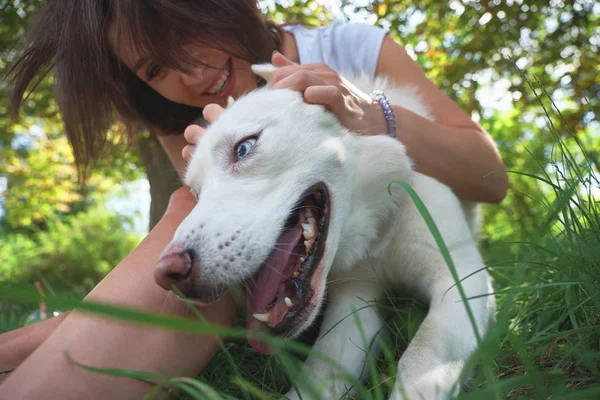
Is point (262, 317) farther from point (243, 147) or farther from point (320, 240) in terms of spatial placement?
point (243, 147)

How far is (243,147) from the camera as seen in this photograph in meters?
1.81

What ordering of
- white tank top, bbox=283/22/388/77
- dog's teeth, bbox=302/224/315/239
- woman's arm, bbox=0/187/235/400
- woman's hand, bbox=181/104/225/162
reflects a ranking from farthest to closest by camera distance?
white tank top, bbox=283/22/388/77 → woman's hand, bbox=181/104/225/162 → dog's teeth, bbox=302/224/315/239 → woman's arm, bbox=0/187/235/400

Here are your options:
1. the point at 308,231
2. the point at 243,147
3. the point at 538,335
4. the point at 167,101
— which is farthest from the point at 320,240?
the point at 167,101

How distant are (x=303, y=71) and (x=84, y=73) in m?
1.27

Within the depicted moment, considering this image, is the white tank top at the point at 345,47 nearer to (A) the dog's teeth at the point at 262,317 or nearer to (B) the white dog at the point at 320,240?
(B) the white dog at the point at 320,240

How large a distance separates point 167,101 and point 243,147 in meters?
1.42

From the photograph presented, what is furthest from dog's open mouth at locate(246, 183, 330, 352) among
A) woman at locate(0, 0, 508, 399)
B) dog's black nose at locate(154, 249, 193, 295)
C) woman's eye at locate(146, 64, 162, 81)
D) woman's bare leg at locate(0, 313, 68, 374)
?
woman's eye at locate(146, 64, 162, 81)

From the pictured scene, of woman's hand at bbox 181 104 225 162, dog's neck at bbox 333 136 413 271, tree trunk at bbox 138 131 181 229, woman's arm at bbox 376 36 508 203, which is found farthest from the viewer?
tree trunk at bbox 138 131 181 229

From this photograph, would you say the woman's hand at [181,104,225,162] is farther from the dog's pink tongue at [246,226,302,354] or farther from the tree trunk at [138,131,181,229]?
the tree trunk at [138,131,181,229]

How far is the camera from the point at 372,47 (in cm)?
285

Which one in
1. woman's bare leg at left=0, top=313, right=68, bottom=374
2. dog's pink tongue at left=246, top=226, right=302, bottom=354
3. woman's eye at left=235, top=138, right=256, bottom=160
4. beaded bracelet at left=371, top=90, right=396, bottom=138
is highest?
beaded bracelet at left=371, top=90, right=396, bottom=138

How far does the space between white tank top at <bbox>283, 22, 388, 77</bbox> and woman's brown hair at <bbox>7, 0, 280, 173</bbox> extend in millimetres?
202

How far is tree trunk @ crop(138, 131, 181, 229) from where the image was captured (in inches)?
171

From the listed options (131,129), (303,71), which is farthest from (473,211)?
(131,129)
